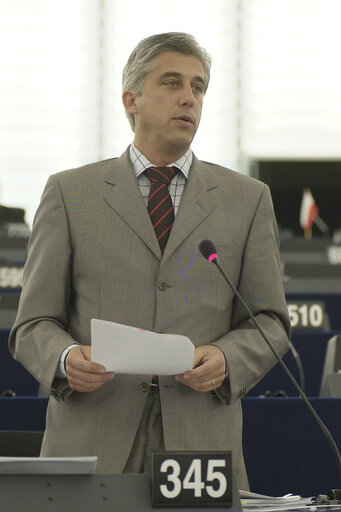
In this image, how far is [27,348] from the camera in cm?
208

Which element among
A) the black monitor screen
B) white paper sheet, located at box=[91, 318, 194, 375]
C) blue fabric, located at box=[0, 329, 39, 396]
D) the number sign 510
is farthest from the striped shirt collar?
the black monitor screen

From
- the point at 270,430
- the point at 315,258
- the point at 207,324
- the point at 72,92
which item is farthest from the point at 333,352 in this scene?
the point at 72,92

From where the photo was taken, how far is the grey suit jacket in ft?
6.68

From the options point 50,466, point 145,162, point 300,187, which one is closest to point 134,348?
point 50,466

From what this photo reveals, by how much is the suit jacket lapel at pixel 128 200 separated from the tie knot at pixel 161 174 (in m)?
0.04

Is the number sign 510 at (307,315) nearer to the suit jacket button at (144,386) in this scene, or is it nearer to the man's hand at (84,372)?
the suit jacket button at (144,386)

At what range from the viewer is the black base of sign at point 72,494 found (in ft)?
5.25

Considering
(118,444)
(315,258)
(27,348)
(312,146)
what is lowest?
(118,444)

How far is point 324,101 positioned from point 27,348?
13.6 m

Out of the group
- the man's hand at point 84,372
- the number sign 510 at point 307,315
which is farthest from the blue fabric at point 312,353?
the man's hand at point 84,372

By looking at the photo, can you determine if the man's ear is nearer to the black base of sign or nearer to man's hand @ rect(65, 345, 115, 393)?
man's hand @ rect(65, 345, 115, 393)

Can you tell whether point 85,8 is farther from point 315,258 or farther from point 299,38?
point 315,258

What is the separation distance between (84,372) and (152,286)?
0.93 feet

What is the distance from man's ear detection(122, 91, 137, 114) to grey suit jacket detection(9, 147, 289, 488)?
16 cm
